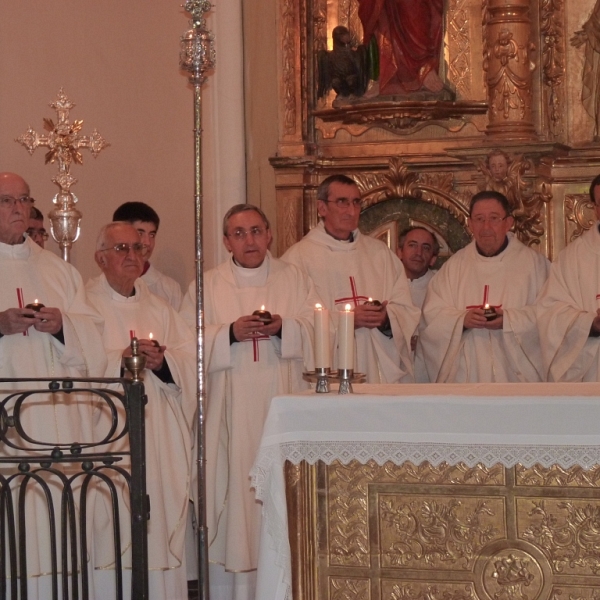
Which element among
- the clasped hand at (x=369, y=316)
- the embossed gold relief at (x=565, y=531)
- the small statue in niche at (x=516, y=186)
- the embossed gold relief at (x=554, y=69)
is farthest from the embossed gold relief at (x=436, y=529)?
the embossed gold relief at (x=554, y=69)

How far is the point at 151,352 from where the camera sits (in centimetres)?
681

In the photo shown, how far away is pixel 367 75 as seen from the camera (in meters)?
9.94

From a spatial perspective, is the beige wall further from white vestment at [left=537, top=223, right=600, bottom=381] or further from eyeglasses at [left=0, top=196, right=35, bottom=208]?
white vestment at [left=537, top=223, right=600, bottom=381]

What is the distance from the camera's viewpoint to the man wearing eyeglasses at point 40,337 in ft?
21.2

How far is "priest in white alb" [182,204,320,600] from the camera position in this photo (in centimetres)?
724

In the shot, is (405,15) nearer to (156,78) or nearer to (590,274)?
(156,78)

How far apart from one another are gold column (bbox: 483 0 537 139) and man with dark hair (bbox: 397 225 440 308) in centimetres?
103

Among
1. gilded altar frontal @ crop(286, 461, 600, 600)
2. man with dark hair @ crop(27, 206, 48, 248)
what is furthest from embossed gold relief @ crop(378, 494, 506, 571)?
man with dark hair @ crop(27, 206, 48, 248)

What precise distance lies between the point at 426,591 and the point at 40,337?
8.57 feet

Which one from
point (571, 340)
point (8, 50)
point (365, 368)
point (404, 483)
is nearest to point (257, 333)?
point (365, 368)

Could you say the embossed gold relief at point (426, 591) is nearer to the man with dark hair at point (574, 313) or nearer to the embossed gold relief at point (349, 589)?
the embossed gold relief at point (349, 589)

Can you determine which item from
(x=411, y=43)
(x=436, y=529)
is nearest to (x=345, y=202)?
(x=411, y=43)

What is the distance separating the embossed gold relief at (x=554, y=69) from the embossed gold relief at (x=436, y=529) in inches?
196

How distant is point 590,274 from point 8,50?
4.10 m
